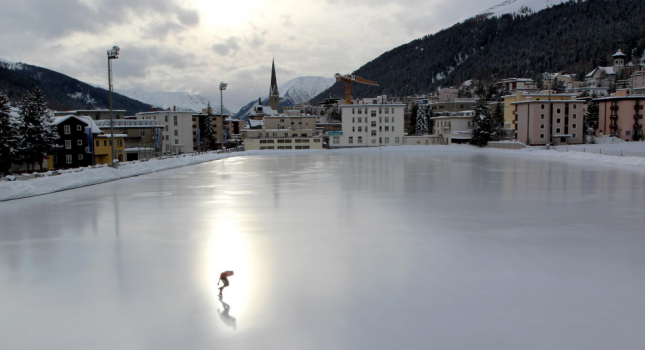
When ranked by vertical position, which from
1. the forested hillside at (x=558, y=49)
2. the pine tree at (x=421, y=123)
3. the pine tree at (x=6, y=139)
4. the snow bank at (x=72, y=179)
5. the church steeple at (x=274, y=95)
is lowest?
the snow bank at (x=72, y=179)

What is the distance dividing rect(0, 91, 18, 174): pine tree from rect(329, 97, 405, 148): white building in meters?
44.0

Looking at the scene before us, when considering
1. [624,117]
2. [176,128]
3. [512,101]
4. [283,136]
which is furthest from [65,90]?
[624,117]

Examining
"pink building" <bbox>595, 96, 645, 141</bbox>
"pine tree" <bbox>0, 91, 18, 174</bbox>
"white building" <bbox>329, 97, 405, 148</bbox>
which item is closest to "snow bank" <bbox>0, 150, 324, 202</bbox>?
"pine tree" <bbox>0, 91, 18, 174</bbox>

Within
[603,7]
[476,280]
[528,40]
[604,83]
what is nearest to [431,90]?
[528,40]

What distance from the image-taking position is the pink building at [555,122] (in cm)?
5300

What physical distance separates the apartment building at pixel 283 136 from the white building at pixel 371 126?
453 cm

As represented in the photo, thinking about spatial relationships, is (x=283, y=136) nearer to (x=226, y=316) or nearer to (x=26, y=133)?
(x=26, y=133)

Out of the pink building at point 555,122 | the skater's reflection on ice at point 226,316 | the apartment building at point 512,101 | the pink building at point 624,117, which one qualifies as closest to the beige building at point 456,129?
the apartment building at point 512,101

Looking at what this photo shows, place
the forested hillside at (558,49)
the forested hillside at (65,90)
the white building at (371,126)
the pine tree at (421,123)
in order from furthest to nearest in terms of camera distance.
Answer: the forested hillside at (558,49), the forested hillside at (65,90), the pine tree at (421,123), the white building at (371,126)

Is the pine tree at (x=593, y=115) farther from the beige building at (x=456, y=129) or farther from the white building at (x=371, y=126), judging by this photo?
the white building at (x=371, y=126)

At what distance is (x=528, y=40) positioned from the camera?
191875 millimetres

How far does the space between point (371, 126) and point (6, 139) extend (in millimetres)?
48539

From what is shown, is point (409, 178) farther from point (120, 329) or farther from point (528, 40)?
point (528, 40)

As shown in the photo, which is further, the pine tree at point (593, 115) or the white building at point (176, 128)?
the white building at point (176, 128)
